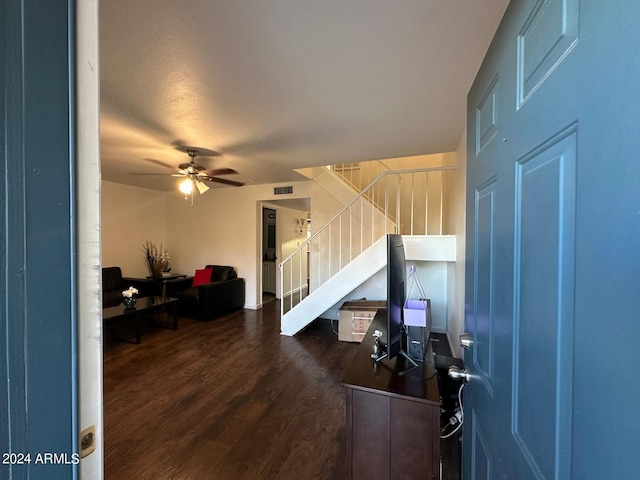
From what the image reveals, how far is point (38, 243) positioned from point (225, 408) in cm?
231

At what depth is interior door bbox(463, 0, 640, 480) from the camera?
349 millimetres

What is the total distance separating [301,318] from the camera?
385cm

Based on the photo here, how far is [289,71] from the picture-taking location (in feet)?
5.46

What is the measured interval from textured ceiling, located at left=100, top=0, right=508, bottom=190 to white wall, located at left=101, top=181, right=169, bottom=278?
2.49 meters

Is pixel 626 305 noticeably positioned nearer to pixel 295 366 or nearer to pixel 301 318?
pixel 295 366

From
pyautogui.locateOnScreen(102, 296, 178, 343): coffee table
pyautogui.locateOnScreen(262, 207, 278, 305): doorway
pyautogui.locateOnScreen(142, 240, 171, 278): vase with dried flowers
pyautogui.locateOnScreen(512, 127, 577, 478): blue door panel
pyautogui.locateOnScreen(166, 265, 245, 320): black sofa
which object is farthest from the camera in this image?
pyautogui.locateOnScreen(262, 207, 278, 305): doorway

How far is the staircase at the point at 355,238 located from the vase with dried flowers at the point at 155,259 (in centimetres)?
286

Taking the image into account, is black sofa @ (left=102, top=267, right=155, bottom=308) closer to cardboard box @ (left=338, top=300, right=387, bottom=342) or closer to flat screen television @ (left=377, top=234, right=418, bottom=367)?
cardboard box @ (left=338, top=300, right=387, bottom=342)

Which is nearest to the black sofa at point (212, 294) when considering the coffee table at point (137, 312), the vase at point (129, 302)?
the coffee table at point (137, 312)

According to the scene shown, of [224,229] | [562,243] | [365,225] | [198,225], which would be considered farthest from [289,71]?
[198,225]

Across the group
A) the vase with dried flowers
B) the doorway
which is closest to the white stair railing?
the doorway

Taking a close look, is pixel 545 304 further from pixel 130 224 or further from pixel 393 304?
pixel 130 224

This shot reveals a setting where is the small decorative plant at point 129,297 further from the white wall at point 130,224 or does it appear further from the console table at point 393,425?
the console table at point 393,425

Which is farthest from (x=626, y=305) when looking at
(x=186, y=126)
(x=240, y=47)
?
(x=186, y=126)
